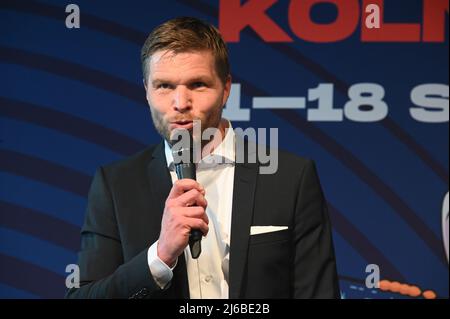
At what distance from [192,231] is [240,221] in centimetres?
28

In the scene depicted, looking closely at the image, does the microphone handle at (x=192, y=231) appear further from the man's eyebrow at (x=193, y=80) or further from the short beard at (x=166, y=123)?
the man's eyebrow at (x=193, y=80)

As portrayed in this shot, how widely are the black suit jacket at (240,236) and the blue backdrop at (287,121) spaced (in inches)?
41.8

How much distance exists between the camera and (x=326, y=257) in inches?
84.4

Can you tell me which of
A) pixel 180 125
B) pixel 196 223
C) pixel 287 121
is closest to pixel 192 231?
pixel 196 223

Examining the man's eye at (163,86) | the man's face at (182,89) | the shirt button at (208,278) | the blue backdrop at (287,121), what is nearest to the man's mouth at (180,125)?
the man's face at (182,89)

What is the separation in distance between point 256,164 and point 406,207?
4.28 ft

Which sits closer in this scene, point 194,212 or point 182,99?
point 194,212

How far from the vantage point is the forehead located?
6.94ft

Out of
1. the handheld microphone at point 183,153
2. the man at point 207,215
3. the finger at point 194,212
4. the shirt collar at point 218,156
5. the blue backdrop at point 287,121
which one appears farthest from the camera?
the blue backdrop at point 287,121

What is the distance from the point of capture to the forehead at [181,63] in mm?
2115

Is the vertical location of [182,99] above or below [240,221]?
above

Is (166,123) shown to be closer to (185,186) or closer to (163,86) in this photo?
(163,86)

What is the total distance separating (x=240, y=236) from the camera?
2.09 meters
